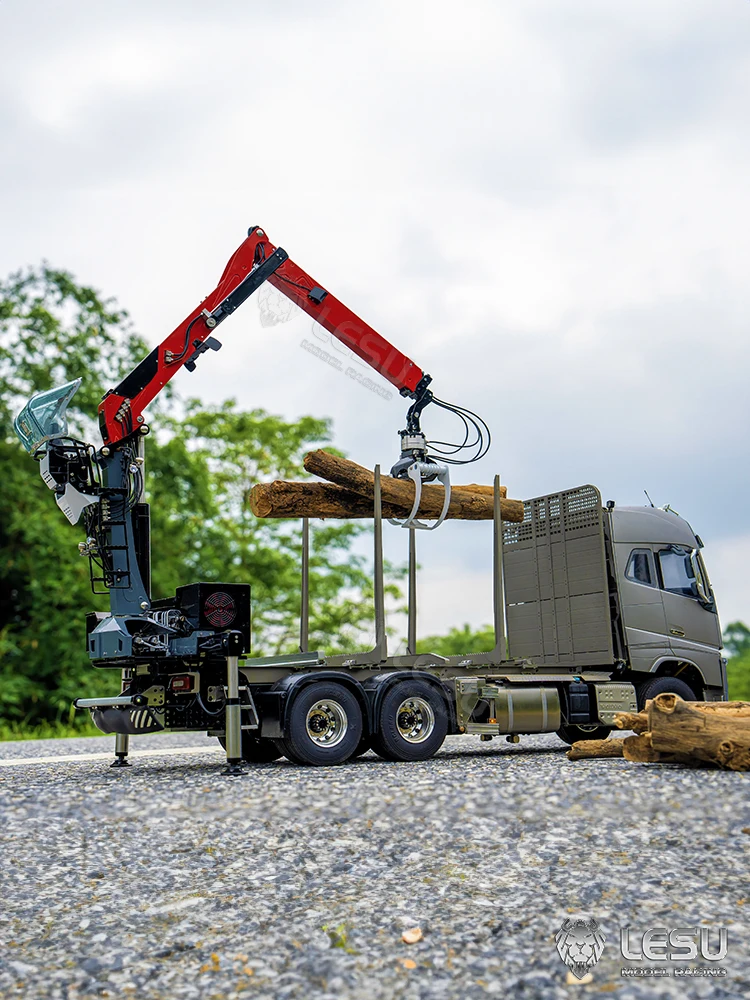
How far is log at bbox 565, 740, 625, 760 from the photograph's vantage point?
10648 mm

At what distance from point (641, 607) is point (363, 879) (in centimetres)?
746

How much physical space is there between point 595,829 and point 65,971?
366cm

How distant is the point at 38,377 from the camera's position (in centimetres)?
2569

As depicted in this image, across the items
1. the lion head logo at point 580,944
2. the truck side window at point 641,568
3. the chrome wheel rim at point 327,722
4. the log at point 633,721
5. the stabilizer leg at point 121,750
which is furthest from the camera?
the truck side window at point 641,568

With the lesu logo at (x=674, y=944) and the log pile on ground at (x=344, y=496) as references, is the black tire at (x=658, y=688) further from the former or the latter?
the lesu logo at (x=674, y=944)

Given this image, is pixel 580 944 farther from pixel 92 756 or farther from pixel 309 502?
pixel 92 756

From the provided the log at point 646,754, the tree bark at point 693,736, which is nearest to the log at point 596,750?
the log at point 646,754

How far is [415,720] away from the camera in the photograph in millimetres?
11188

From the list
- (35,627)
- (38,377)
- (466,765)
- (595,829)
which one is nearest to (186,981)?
(595,829)

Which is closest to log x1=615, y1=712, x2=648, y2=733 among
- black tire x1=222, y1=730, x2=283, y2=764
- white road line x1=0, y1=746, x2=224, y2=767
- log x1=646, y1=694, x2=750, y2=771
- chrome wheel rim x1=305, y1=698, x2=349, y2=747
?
log x1=646, y1=694, x2=750, y2=771

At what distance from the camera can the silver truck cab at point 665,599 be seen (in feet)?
43.1

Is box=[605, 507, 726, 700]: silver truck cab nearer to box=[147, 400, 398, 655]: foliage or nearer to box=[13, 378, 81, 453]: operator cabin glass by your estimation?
box=[13, 378, 81, 453]: operator cabin glass

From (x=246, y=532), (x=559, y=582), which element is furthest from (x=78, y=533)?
(x=559, y=582)

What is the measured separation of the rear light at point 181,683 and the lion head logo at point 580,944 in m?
5.74
